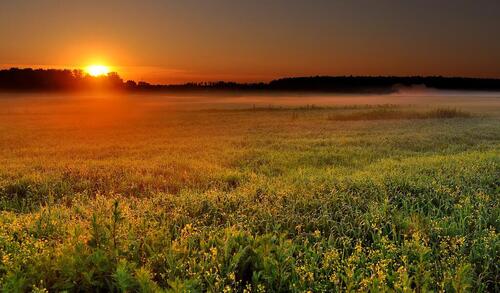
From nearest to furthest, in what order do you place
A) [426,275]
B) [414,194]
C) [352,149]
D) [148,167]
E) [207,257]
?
[426,275] < [207,257] < [414,194] < [148,167] < [352,149]

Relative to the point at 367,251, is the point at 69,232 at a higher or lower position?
higher

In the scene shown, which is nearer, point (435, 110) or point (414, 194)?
point (414, 194)

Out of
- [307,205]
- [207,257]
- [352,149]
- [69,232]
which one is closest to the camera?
[207,257]

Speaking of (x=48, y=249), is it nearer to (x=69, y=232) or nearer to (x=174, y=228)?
(x=69, y=232)

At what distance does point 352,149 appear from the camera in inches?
599

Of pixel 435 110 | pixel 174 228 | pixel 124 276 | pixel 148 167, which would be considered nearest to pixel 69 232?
pixel 174 228

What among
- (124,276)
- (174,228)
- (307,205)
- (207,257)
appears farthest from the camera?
(307,205)

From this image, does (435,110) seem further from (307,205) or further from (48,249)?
(48,249)

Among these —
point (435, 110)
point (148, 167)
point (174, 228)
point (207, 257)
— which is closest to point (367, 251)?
point (207, 257)

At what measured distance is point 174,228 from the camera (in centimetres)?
613

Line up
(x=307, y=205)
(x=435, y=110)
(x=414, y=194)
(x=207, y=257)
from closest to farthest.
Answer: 1. (x=207, y=257)
2. (x=307, y=205)
3. (x=414, y=194)
4. (x=435, y=110)

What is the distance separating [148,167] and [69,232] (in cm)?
613

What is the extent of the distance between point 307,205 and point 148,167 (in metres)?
5.75

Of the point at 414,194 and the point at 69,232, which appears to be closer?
the point at 69,232
